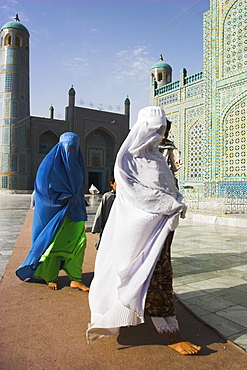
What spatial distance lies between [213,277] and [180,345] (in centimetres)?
123

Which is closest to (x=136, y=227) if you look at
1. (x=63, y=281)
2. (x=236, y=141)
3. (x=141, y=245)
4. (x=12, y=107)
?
(x=141, y=245)

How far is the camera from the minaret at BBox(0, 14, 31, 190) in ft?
65.4

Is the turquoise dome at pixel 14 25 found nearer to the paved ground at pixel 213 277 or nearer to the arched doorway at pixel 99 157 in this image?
the arched doorway at pixel 99 157

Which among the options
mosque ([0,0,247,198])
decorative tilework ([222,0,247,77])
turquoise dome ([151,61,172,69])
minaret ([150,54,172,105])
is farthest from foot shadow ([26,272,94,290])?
turquoise dome ([151,61,172,69])

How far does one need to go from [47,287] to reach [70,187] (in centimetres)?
74

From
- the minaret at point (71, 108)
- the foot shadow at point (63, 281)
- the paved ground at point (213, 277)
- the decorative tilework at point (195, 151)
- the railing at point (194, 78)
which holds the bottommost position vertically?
the foot shadow at point (63, 281)

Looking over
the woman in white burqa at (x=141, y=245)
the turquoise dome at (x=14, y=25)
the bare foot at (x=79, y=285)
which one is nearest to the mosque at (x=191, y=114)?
the turquoise dome at (x=14, y=25)

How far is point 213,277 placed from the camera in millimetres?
2520

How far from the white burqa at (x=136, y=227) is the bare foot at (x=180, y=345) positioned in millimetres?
175

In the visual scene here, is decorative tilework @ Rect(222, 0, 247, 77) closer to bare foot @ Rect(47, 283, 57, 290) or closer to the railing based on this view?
the railing

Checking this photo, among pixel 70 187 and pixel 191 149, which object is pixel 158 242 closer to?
pixel 70 187

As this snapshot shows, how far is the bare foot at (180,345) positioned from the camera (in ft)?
4.44

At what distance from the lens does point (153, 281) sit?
142 cm

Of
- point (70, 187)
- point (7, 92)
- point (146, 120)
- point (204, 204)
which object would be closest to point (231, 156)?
point (204, 204)
